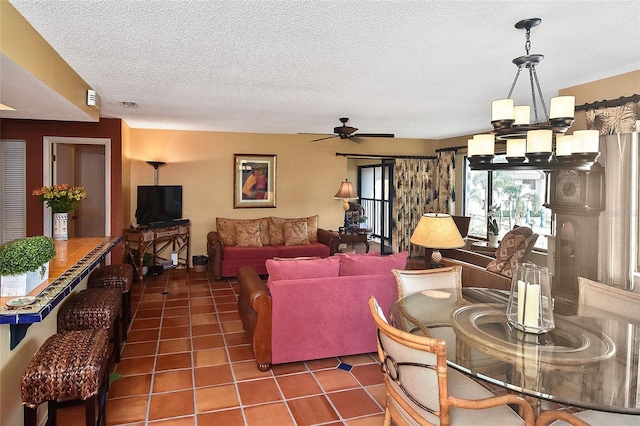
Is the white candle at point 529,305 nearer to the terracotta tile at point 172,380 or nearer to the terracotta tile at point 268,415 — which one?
the terracotta tile at point 268,415

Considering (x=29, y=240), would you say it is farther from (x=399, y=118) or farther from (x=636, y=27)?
(x=399, y=118)

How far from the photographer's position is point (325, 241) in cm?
703

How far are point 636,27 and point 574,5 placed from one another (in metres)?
0.66

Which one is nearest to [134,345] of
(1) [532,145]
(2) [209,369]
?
(2) [209,369]

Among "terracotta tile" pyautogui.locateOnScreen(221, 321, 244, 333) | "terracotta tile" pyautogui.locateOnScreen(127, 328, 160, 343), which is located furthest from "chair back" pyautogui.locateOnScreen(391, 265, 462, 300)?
"terracotta tile" pyautogui.locateOnScreen(127, 328, 160, 343)

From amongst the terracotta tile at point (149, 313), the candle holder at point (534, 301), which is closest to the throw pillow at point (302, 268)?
the candle holder at point (534, 301)

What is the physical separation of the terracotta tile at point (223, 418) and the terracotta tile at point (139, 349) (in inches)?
48.8

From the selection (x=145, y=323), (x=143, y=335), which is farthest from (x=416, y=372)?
(x=145, y=323)

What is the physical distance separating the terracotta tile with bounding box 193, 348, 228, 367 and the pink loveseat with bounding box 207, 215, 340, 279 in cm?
271

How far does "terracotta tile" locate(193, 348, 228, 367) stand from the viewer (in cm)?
347

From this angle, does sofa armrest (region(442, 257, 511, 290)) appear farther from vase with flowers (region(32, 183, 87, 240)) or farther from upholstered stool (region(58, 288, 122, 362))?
vase with flowers (region(32, 183, 87, 240))

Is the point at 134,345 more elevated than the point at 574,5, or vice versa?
the point at 574,5

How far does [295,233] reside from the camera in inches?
278

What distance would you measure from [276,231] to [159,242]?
78.7 inches
